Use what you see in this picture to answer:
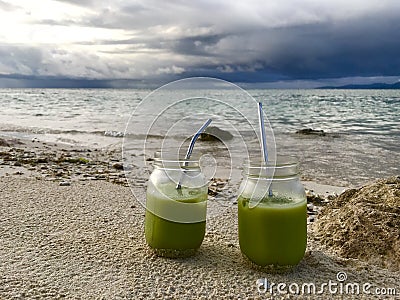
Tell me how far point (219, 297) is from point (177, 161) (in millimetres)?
808

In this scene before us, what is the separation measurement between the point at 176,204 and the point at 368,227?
1353 mm

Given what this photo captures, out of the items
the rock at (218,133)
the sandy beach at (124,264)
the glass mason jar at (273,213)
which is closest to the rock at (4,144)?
the rock at (218,133)

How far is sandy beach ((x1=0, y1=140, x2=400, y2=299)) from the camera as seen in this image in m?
2.39

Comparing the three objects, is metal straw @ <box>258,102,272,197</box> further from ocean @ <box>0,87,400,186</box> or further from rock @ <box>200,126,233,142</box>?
rock @ <box>200,126,233,142</box>

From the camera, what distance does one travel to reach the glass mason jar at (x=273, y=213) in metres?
2.47

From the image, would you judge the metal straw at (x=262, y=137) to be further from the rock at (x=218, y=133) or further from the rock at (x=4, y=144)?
the rock at (x=4, y=144)

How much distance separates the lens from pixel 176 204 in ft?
8.64

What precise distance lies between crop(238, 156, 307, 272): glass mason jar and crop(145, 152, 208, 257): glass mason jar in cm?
Answer: 28

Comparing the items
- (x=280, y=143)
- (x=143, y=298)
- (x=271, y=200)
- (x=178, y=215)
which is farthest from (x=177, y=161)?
(x=280, y=143)

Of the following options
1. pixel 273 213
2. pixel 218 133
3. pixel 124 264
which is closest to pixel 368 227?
pixel 273 213

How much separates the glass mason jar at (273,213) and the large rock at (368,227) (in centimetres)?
59

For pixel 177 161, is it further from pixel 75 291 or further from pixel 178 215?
pixel 75 291

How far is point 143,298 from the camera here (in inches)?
90.9

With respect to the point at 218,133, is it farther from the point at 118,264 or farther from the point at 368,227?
the point at 118,264
